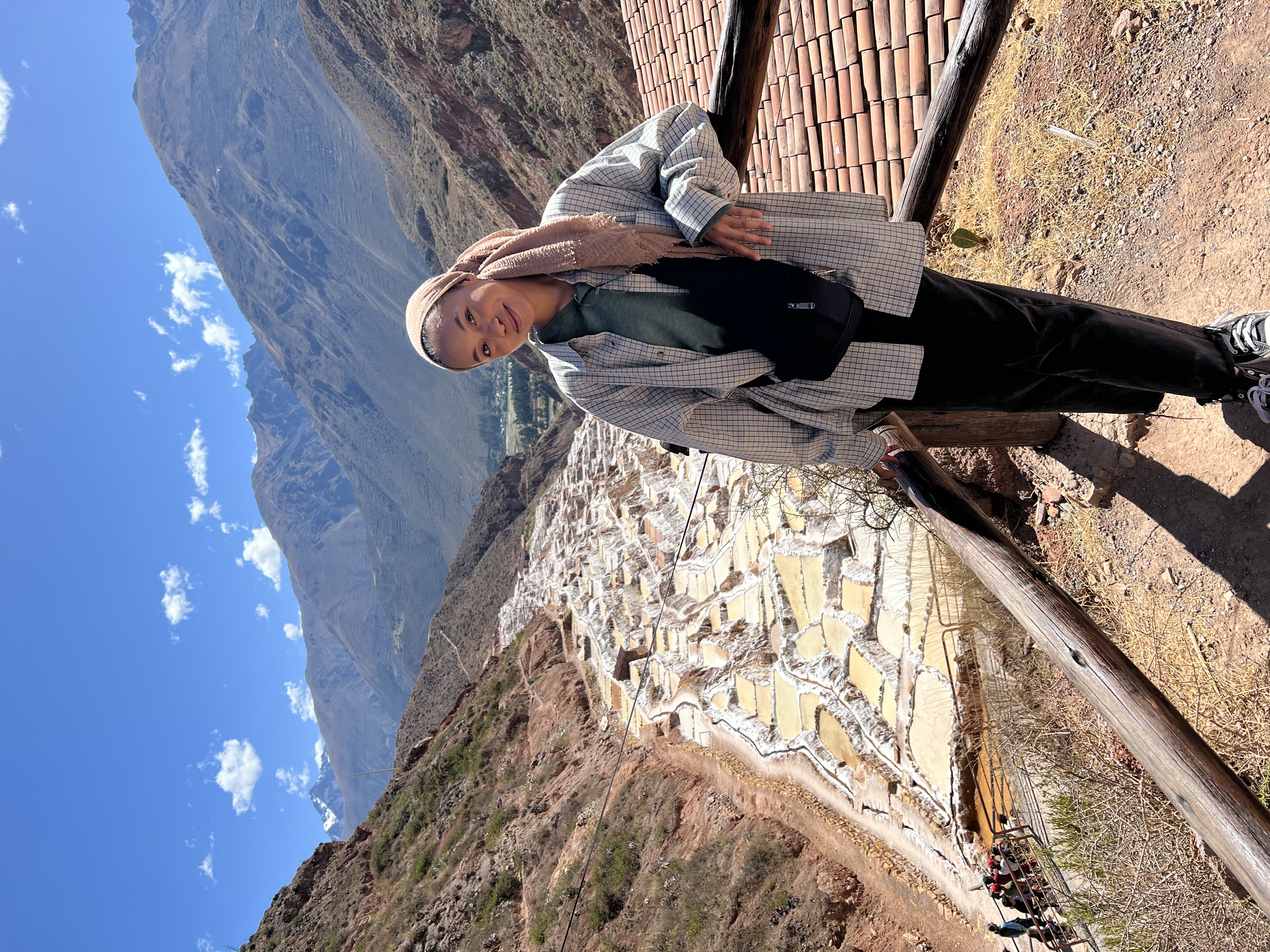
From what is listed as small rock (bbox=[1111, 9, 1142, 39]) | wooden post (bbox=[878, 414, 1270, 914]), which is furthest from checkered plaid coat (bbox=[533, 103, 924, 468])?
small rock (bbox=[1111, 9, 1142, 39])

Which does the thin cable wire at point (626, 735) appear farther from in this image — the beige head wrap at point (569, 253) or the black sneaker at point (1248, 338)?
the beige head wrap at point (569, 253)

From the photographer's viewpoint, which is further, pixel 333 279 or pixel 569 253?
pixel 333 279

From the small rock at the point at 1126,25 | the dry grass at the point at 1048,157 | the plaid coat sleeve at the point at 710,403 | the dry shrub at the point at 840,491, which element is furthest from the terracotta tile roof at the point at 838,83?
the plaid coat sleeve at the point at 710,403

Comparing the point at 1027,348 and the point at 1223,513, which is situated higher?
the point at 1027,348

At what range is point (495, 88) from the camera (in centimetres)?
1585

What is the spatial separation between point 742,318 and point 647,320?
0.79 feet

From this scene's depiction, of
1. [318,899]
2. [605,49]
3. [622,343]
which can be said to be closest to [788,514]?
[622,343]

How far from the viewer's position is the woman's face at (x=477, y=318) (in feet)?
5.86

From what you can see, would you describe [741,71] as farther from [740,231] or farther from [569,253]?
[569,253]

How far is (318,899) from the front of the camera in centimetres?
988

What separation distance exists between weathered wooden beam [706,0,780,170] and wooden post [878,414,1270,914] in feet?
3.62

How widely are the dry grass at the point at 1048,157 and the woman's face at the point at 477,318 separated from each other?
2821mm

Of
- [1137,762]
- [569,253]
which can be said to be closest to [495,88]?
[569,253]

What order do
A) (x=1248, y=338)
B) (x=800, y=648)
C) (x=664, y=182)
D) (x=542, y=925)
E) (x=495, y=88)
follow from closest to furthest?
(x=664, y=182) < (x=1248, y=338) < (x=800, y=648) < (x=542, y=925) < (x=495, y=88)
